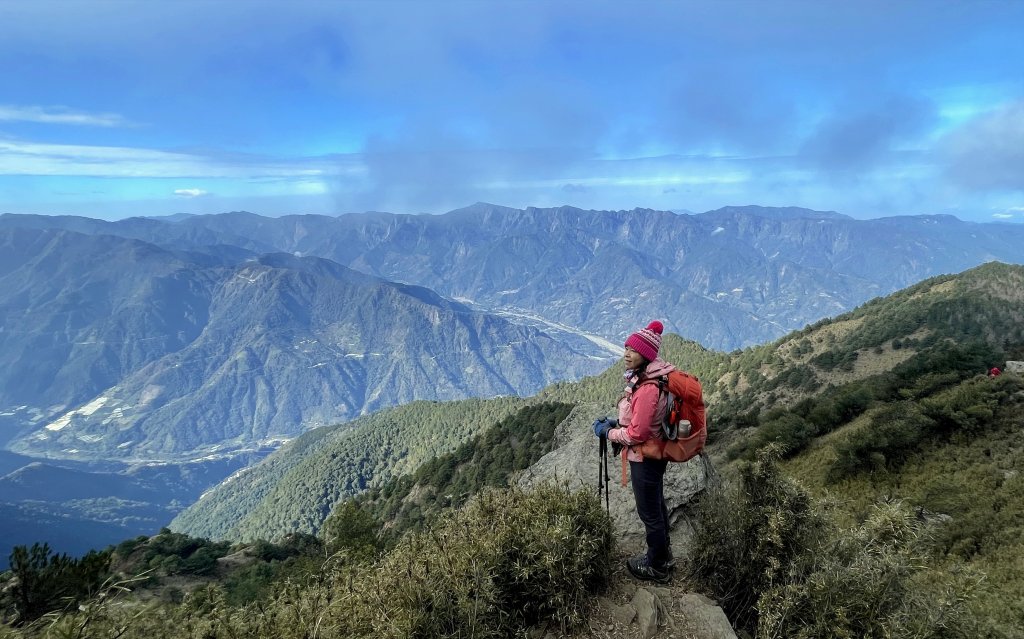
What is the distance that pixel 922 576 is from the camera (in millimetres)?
5859

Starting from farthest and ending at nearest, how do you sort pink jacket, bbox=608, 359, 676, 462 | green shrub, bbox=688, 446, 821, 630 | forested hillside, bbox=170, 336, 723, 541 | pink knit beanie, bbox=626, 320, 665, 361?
forested hillside, bbox=170, 336, 723, 541 < pink knit beanie, bbox=626, 320, 665, 361 < pink jacket, bbox=608, 359, 676, 462 < green shrub, bbox=688, 446, 821, 630

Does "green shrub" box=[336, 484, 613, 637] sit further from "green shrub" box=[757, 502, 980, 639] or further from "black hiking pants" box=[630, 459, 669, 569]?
"green shrub" box=[757, 502, 980, 639]

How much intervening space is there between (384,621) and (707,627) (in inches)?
137

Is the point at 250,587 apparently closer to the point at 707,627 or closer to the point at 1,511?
the point at 707,627

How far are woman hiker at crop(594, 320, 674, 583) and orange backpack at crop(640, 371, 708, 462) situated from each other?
3.1 inches

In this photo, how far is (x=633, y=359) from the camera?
636 centimetres

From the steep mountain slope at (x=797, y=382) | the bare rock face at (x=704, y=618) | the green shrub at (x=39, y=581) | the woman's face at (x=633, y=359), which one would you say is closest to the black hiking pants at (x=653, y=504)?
the bare rock face at (x=704, y=618)

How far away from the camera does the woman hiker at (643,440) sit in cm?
612

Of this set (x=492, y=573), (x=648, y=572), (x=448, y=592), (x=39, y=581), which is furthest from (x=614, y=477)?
(x=39, y=581)

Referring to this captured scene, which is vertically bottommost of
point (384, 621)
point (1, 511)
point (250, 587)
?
point (1, 511)

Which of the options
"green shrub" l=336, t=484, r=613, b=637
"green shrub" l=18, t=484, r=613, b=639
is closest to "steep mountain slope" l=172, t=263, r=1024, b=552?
"green shrub" l=336, t=484, r=613, b=637

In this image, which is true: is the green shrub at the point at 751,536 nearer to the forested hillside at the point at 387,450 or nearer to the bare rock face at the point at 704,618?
the bare rock face at the point at 704,618

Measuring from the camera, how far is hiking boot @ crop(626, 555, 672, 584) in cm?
639

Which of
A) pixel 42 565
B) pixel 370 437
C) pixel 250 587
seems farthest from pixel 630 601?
pixel 370 437
